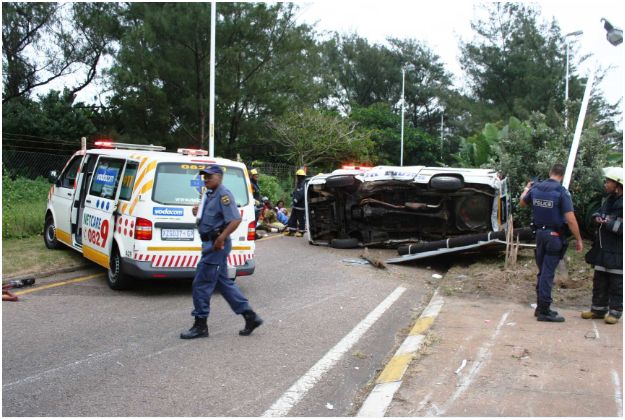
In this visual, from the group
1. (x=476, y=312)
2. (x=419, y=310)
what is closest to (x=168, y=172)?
(x=419, y=310)

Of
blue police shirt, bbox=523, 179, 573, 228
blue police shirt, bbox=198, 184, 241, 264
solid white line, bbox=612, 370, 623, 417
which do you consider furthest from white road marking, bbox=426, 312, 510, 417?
blue police shirt, bbox=198, 184, 241, 264

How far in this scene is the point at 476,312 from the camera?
7.34 meters

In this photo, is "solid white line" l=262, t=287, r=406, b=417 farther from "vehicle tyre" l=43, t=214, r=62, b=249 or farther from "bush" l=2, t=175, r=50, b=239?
"bush" l=2, t=175, r=50, b=239

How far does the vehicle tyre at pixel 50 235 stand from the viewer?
10.9 m

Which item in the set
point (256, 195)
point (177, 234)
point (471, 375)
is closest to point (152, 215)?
point (177, 234)

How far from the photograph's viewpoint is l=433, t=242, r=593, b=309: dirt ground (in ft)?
27.0

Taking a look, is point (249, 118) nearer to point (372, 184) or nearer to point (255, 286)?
point (372, 184)

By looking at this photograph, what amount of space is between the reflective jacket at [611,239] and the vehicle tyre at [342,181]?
19.5 ft

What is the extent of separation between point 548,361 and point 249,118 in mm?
23554

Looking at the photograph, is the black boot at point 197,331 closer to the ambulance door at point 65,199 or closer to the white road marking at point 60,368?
the white road marking at point 60,368

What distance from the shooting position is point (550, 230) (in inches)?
272

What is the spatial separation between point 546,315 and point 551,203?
1238 millimetres

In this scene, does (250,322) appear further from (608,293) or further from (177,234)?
(608,293)

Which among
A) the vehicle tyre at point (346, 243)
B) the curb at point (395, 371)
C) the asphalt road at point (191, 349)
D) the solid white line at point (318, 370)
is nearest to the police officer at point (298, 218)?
the vehicle tyre at point (346, 243)
